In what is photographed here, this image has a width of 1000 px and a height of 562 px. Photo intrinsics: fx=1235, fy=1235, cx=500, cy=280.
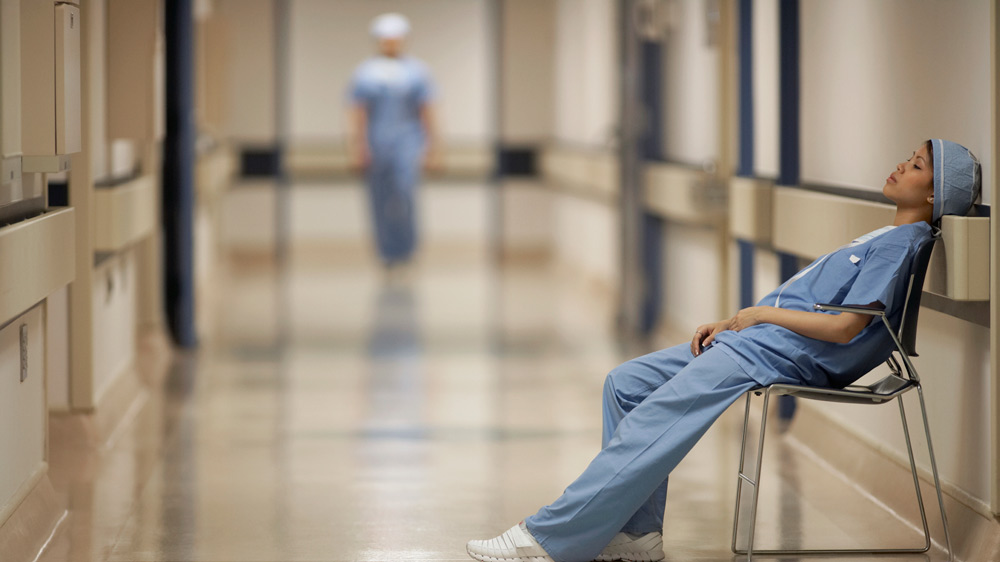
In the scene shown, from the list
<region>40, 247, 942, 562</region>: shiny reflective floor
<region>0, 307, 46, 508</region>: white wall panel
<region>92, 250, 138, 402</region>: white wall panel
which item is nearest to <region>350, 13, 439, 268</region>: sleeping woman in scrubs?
<region>40, 247, 942, 562</region>: shiny reflective floor

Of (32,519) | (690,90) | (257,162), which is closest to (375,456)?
(32,519)

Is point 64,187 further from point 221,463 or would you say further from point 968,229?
point 968,229

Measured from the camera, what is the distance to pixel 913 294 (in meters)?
2.42

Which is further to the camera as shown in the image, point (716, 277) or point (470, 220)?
point (470, 220)

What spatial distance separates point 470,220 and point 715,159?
5659 mm

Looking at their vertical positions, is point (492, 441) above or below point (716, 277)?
below

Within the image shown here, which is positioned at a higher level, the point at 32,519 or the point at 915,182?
the point at 915,182

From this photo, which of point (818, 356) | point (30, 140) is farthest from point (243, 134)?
→ point (818, 356)

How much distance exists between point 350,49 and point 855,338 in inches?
317

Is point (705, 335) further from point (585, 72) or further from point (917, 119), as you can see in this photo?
point (585, 72)

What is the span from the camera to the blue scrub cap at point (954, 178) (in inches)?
93.0

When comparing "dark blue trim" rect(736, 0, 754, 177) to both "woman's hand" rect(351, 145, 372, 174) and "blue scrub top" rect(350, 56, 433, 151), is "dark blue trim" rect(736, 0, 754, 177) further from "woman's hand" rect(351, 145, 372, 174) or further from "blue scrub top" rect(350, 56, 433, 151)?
"woman's hand" rect(351, 145, 372, 174)

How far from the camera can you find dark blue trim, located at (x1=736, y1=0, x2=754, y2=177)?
4.19 m

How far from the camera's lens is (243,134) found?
9805 mm
